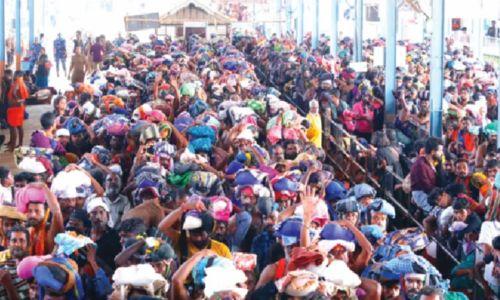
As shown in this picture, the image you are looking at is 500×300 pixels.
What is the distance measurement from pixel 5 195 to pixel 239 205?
86.3 inches

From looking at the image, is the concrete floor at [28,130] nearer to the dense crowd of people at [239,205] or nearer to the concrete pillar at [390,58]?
the dense crowd of people at [239,205]

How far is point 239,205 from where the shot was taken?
955 cm

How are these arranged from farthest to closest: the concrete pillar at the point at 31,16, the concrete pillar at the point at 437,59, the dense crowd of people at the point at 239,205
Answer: the concrete pillar at the point at 31,16 < the concrete pillar at the point at 437,59 < the dense crowd of people at the point at 239,205

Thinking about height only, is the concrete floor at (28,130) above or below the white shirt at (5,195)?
below

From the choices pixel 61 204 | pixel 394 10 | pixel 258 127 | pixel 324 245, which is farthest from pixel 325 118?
pixel 324 245

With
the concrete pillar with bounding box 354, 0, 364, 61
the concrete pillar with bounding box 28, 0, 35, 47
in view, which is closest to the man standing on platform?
the concrete pillar with bounding box 28, 0, 35, 47

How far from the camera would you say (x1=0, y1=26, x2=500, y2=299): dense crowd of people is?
24.1 feet

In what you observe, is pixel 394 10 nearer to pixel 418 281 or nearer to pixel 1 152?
pixel 1 152

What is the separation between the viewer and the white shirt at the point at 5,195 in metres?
10.1

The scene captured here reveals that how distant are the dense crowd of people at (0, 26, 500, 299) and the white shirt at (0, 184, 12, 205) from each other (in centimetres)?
3

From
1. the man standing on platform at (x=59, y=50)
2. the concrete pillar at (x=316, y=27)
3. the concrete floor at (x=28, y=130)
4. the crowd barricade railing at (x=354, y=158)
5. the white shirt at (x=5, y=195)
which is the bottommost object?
the concrete floor at (x=28, y=130)

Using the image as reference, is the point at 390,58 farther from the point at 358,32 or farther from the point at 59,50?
the point at 59,50

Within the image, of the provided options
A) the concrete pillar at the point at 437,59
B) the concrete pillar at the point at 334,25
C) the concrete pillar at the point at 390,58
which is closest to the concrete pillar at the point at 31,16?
the concrete pillar at the point at 334,25

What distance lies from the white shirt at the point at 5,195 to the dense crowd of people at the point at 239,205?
0.03m
